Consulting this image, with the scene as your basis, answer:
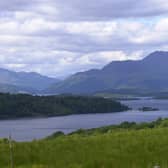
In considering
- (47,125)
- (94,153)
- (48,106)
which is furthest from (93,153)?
(48,106)

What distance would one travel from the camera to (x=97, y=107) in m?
168

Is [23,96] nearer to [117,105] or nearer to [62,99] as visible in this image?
[62,99]

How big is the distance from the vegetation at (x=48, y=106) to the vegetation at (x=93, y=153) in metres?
126

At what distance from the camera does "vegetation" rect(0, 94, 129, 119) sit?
147 m

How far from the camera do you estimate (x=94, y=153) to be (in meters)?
→ 12.9

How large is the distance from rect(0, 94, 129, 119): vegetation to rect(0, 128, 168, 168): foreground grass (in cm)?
12626

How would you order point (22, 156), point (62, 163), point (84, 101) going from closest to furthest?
point (62, 163)
point (22, 156)
point (84, 101)

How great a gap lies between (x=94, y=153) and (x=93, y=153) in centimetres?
3

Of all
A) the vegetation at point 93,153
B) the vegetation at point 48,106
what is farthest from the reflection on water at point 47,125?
the vegetation at point 93,153

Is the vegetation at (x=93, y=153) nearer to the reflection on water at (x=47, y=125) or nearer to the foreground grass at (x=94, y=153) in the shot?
the foreground grass at (x=94, y=153)

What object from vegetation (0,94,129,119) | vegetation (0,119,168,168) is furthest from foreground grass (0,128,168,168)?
vegetation (0,94,129,119)

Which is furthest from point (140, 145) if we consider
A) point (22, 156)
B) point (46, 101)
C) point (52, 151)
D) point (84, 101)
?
point (84, 101)

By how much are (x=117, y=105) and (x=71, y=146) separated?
511 feet

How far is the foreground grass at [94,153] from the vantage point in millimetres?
11672
